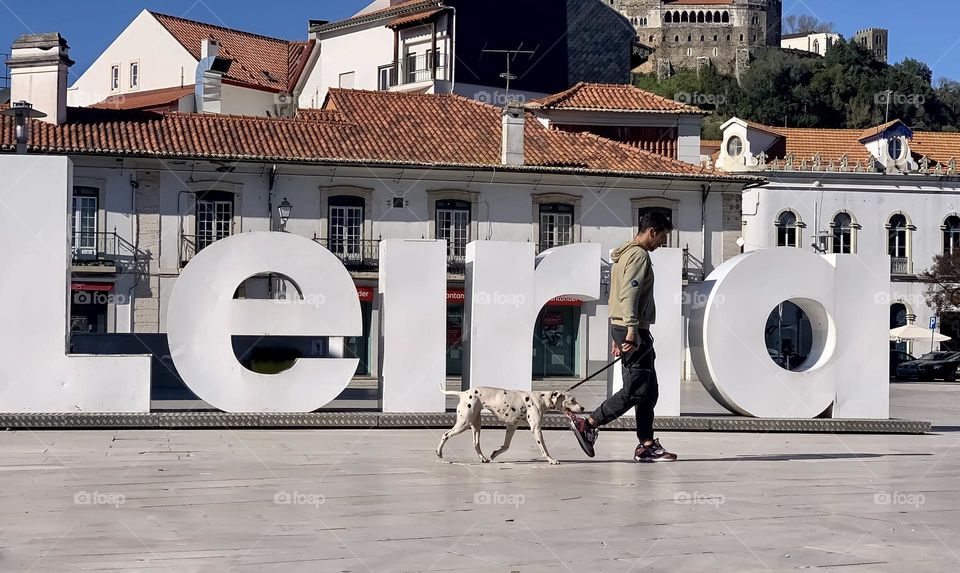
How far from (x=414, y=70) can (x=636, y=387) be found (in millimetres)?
41100

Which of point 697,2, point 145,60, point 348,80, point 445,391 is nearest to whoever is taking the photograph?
point 445,391

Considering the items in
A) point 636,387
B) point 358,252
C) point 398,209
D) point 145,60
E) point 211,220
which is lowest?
point 636,387

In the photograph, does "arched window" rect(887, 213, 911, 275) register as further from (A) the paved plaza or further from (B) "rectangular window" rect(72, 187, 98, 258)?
(A) the paved plaza

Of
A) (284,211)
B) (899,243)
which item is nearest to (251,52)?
(284,211)

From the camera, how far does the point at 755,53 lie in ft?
410

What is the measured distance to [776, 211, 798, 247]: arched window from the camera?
52.5 m

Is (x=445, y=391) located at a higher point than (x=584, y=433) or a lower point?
higher

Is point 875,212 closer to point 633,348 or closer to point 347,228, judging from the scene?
point 347,228

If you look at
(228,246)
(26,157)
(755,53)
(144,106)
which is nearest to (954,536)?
(228,246)

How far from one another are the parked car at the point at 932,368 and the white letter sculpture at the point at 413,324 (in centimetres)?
3206
